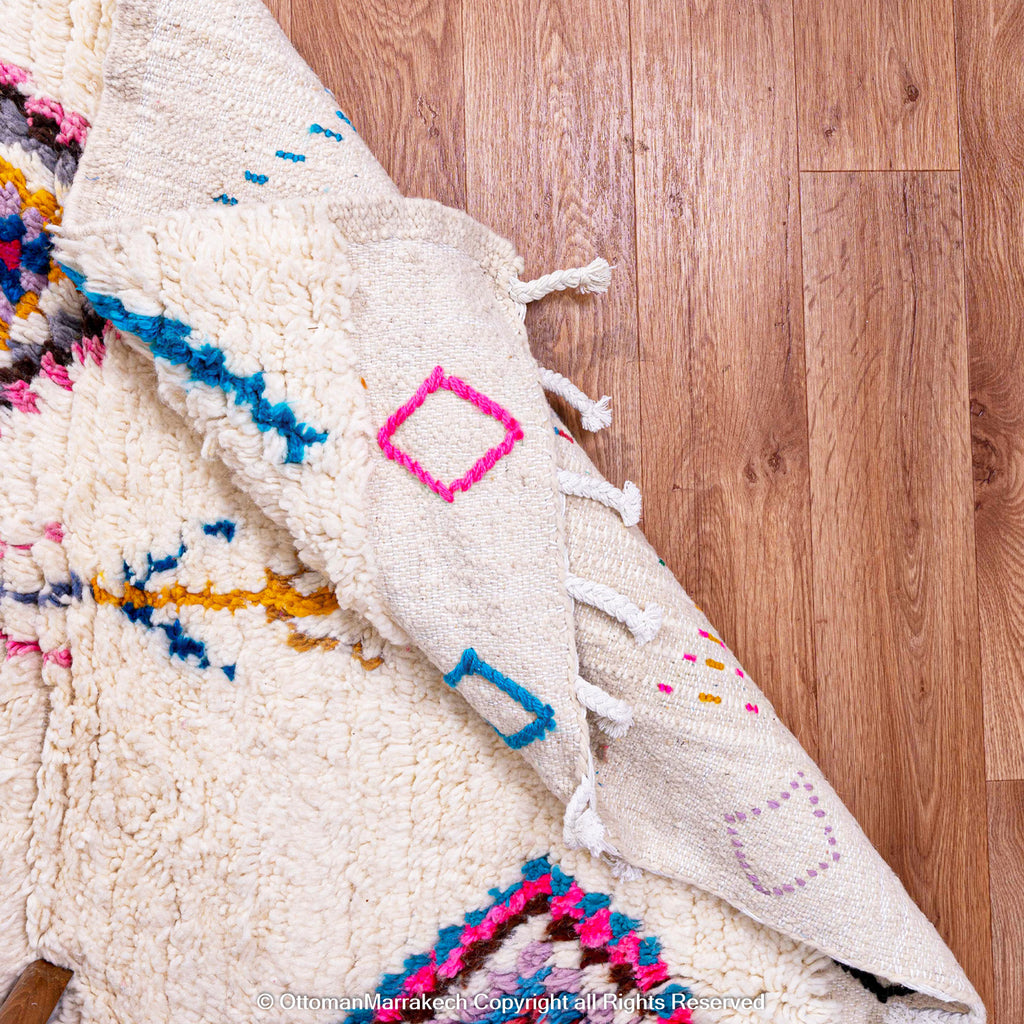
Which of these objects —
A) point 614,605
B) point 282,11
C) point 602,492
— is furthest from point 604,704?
point 282,11

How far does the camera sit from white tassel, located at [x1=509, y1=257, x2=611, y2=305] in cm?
75

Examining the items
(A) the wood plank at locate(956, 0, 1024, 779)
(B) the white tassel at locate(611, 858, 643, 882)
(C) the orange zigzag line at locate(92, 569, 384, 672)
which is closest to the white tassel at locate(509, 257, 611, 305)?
(C) the orange zigzag line at locate(92, 569, 384, 672)

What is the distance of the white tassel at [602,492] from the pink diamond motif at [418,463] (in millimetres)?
65

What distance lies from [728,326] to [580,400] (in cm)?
21

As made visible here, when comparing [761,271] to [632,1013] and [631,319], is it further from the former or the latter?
[632,1013]

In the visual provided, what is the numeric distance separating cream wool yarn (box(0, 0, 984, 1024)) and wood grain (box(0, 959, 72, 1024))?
0.03m

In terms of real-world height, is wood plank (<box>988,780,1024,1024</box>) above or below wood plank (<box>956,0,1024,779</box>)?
below

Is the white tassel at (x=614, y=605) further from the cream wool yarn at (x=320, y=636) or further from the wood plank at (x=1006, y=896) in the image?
the wood plank at (x=1006, y=896)

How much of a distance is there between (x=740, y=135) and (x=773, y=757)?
0.69 metres

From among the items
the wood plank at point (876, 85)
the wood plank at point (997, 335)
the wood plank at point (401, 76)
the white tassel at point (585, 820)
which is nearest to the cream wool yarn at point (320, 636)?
the white tassel at point (585, 820)

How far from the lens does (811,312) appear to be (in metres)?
0.86

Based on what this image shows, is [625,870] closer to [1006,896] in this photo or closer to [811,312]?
[1006,896]

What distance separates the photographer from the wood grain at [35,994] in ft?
2.33

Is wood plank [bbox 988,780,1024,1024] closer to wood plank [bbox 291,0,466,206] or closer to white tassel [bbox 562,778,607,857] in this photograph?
white tassel [bbox 562,778,607,857]
